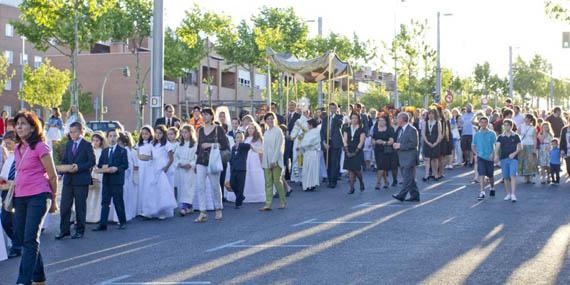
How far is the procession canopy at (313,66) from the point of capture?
2420cm

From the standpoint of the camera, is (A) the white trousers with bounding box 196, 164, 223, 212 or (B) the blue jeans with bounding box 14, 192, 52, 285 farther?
(A) the white trousers with bounding box 196, 164, 223, 212

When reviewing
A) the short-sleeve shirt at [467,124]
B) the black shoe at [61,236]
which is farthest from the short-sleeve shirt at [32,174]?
the short-sleeve shirt at [467,124]

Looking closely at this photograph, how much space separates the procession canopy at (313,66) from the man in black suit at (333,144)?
110 inches

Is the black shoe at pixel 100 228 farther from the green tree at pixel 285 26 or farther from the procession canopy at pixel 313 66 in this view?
the green tree at pixel 285 26

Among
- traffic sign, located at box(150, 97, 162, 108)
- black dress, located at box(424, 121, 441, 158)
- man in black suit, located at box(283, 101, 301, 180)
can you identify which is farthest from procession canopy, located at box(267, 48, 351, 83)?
traffic sign, located at box(150, 97, 162, 108)

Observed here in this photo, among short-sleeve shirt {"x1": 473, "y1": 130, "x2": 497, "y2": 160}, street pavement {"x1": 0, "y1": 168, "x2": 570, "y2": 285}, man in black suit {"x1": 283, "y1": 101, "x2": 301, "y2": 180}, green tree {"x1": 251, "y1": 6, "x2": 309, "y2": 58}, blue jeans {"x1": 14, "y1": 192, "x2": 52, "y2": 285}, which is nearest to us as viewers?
blue jeans {"x1": 14, "y1": 192, "x2": 52, "y2": 285}

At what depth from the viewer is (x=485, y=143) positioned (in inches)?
707

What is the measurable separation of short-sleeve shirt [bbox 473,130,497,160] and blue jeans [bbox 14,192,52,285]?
35.9 feet

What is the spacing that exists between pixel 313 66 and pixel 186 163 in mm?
9373

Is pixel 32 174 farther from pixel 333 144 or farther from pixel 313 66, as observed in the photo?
pixel 313 66

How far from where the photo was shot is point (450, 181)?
72.8 ft

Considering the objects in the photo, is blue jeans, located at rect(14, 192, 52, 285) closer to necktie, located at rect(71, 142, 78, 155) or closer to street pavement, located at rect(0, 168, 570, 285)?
street pavement, located at rect(0, 168, 570, 285)

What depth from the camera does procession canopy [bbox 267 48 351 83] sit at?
24.2 m

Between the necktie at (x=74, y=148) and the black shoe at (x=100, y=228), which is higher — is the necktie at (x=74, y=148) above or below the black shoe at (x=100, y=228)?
above
